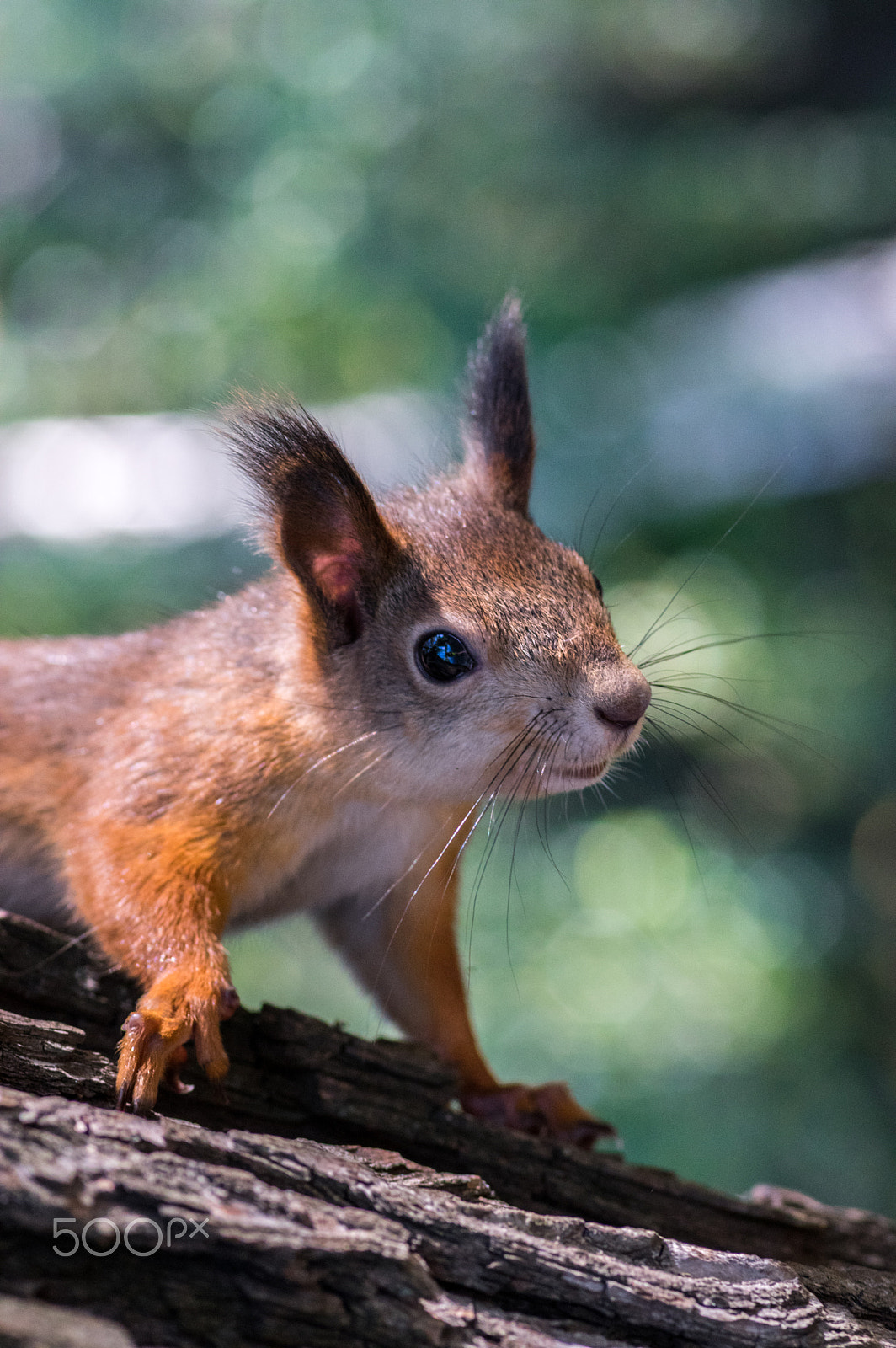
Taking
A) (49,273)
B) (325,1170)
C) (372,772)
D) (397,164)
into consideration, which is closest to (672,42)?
(397,164)

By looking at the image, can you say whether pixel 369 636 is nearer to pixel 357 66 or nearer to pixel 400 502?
pixel 400 502

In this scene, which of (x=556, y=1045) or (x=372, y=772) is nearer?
(x=372, y=772)

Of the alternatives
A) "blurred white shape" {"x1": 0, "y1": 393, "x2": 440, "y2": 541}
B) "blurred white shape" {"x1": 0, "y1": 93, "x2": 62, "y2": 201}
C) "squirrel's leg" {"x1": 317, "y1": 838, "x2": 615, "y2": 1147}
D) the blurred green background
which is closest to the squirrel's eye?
"squirrel's leg" {"x1": 317, "y1": 838, "x2": 615, "y2": 1147}

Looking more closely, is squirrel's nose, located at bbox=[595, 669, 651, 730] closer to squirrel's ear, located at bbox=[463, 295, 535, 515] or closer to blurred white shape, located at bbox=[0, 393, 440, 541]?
squirrel's ear, located at bbox=[463, 295, 535, 515]

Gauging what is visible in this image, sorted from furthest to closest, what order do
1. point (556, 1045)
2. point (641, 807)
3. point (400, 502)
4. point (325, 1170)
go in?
1. point (641, 807)
2. point (556, 1045)
3. point (400, 502)
4. point (325, 1170)

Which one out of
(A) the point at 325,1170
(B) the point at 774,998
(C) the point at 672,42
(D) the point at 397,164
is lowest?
(A) the point at 325,1170

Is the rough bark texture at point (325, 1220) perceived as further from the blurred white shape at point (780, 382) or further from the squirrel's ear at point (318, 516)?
the blurred white shape at point (780, 382)

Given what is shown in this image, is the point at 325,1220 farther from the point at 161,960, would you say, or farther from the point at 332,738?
the point at 332,738

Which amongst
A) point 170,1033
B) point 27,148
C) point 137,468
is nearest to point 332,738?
point 170,1033
